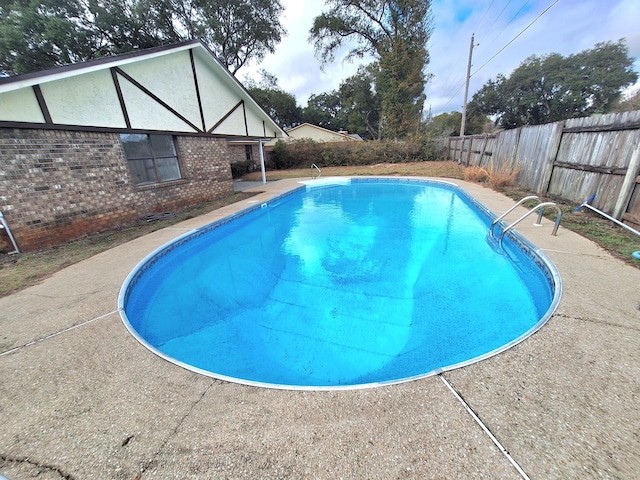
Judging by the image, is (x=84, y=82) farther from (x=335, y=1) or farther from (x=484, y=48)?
(x=335, y=1)

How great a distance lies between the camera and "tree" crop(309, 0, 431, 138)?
2067 centimetres

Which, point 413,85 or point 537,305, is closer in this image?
point 537,305

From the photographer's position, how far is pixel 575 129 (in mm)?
6254

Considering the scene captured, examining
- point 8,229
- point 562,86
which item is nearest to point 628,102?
point 562,86

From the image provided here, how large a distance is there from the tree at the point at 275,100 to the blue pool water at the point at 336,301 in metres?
19.8

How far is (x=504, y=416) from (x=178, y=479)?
2.00 meters

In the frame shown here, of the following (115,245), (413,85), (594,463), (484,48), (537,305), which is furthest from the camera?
(413,85)

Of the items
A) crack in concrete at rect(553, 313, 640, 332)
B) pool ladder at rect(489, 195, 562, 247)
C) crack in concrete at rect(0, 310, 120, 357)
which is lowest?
crack in concrete at rect(0, 310, 120, 357)

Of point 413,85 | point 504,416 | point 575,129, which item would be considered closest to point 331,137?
point 413,85

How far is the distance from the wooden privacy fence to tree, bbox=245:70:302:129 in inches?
751

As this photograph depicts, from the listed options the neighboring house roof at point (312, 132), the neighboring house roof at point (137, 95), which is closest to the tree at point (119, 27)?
the neighboring house roof at point (137, 95)

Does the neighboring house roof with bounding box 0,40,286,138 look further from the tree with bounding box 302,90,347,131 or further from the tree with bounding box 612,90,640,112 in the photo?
the tree with bounding box 612,90,640,112

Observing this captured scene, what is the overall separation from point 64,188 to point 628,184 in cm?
1079

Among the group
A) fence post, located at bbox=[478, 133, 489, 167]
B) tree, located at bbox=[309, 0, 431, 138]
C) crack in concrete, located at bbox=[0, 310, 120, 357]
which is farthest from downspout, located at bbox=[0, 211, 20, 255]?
tree, located at bbox=[309, 0, 431, 138]
